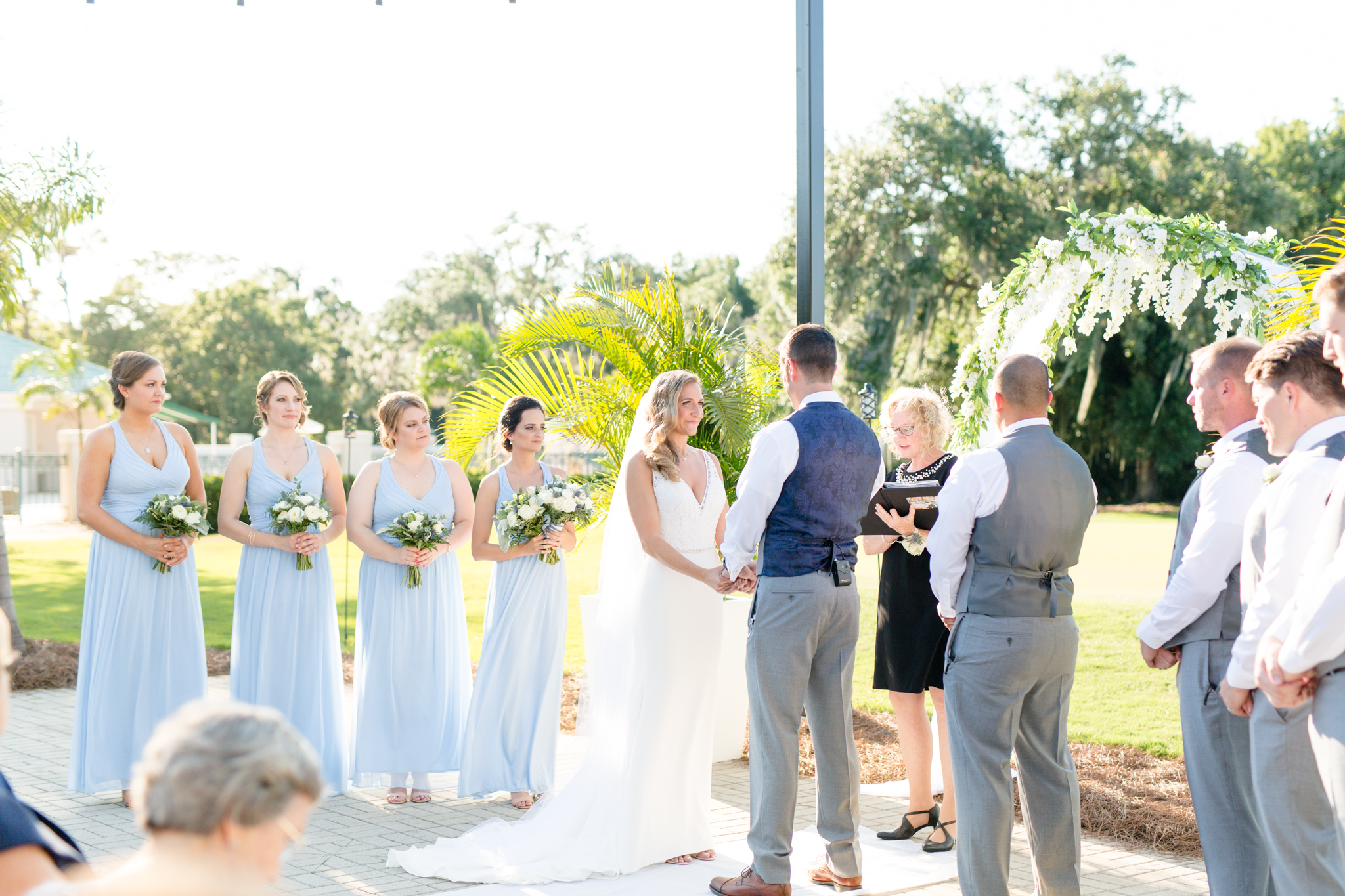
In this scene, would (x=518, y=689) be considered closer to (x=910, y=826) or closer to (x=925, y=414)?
(x=910, y=826)

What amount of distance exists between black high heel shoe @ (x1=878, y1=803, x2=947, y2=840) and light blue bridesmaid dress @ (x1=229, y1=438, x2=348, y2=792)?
3.15 metres

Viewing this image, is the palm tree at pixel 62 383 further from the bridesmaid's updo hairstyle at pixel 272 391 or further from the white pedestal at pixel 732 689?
the white pedestal at pixel 732 689

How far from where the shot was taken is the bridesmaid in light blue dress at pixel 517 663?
6.44m

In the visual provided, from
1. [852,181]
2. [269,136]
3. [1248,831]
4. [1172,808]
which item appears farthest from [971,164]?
[1248,831]

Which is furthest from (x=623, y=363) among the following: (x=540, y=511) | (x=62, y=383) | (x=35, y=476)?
(x=35, y=476)

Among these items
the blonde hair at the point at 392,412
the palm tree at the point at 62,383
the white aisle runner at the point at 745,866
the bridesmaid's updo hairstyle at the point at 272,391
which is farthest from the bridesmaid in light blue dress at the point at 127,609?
the palm tree at the point at 62,383

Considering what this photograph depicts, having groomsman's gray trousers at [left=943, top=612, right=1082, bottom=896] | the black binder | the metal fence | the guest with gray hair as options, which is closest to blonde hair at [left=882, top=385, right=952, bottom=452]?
the black binder

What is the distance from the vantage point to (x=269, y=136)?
49.3 metres

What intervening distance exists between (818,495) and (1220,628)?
1.62 meters

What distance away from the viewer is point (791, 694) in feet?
16.0

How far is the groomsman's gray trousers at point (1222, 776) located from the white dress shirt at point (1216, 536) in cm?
16

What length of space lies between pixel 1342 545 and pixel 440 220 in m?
64.4

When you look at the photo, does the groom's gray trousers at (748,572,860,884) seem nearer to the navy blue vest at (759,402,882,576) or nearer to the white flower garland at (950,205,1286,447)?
the navy blue vest at (759,402,882,576)

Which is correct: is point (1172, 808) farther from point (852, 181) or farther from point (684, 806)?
point (852, 181)
